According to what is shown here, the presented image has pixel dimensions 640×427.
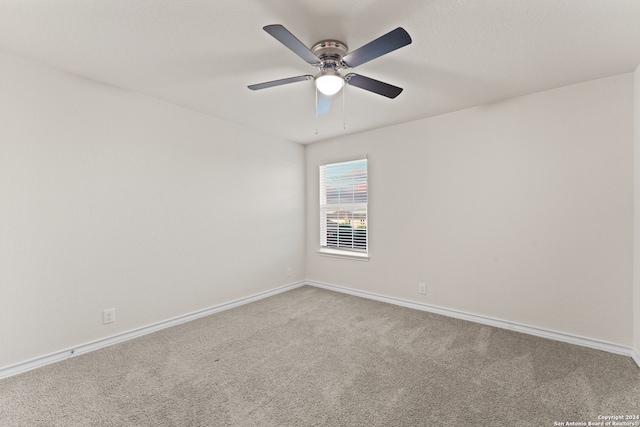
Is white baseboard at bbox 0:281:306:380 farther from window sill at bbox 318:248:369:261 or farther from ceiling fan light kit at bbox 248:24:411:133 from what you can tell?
ceiling fan light kit at bbox 248:24:411:133

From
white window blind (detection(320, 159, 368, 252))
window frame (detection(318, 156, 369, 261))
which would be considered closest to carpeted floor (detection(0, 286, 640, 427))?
window frame (detection(318, 156, 369, 261))

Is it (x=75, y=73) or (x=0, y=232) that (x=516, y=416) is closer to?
(x=0, y=232)

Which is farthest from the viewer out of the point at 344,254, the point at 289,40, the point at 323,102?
the point at 344,254

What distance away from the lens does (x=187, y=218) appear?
3.13 metres

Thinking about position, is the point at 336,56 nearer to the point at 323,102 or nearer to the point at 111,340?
the point at 323,102

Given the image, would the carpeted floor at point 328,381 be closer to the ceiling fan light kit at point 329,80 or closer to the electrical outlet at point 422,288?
the electrical outlet at point 422,288

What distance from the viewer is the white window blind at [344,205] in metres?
4.07

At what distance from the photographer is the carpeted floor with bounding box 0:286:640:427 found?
5.39 ft

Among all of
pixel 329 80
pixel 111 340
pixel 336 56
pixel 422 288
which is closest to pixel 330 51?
pixel 336 56

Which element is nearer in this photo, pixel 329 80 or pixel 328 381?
pixel 329 80

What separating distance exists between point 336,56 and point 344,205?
8.35 feet

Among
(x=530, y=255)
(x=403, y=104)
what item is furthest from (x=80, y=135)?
(x=530, y=255)

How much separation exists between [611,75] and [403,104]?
1663 millimetres

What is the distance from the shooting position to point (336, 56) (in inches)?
75.0
